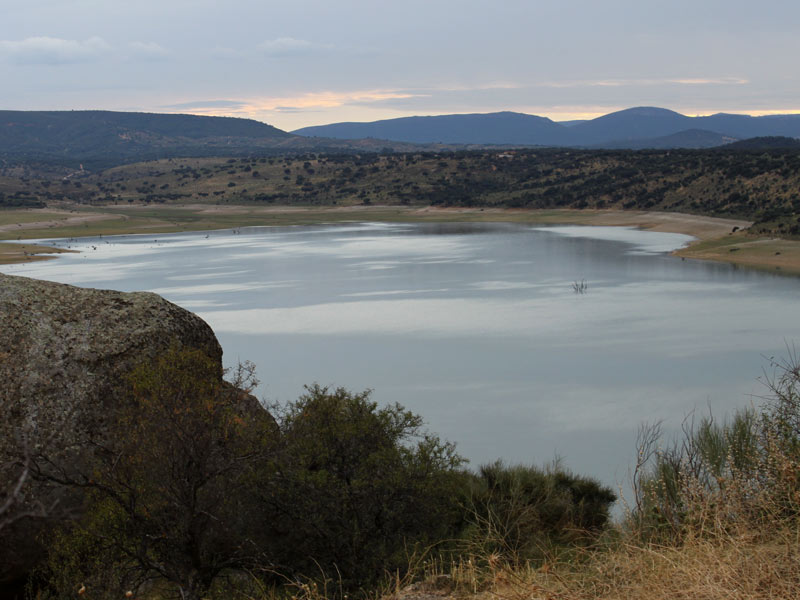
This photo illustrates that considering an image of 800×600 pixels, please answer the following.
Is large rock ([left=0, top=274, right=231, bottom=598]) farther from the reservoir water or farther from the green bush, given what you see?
the reservoir water

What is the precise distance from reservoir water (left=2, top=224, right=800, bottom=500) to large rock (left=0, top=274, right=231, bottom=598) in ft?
19.5

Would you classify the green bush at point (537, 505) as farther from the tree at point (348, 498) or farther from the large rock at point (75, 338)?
the large rock at point (75, 338)

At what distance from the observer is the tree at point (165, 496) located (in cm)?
587

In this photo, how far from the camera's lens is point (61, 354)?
6.99m

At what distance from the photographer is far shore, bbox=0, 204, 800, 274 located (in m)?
38.6

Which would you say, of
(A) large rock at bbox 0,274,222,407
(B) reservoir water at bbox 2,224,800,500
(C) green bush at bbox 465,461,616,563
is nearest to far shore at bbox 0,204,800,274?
(B) reservoir water at bbox 2,224,800,500

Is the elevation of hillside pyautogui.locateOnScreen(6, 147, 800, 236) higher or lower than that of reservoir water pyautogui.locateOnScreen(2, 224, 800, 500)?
higher

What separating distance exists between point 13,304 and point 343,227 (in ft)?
186

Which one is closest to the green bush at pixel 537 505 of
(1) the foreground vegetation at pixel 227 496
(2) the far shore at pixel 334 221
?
(1) the foreground vegetation at pixel 227 496

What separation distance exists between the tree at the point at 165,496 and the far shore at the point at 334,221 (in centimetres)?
3167

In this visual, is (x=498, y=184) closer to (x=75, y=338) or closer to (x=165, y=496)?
(x=75, y=338)

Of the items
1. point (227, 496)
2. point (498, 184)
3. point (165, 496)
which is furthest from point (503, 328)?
point (498, 184)

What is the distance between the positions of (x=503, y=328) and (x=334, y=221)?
155ft

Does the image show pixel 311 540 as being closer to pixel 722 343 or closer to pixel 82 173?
pixel 722 343
